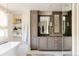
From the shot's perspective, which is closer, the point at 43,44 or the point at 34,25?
the point at 43,44

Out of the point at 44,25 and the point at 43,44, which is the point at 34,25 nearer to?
the point at 44,25

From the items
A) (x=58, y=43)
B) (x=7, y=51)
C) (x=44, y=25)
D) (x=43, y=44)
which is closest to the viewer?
(x=7, y=51)

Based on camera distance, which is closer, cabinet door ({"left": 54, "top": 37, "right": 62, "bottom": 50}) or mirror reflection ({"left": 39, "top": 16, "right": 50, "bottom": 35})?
cabinet door ({"left": 54, "top": 37, "right": 62, "bottom": 50})

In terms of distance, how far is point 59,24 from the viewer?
6812 millimetres

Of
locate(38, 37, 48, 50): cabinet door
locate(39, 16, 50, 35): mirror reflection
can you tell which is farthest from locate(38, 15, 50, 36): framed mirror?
locate(38, 37, 48, 50): cabinet door

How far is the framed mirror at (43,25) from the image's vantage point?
275 inches

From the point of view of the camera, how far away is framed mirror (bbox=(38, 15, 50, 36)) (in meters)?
6.98

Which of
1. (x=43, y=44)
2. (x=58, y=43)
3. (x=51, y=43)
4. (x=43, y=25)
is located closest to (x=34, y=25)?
(x=43, y=25)

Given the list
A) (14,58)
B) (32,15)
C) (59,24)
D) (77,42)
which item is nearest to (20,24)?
(32,15)

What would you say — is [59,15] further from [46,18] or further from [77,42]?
[77,42]

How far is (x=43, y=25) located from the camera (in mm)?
7090

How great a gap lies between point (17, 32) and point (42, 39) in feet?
7.40

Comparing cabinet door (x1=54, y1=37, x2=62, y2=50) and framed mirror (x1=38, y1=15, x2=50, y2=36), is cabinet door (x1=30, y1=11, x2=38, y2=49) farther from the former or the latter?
cabinet door (x1=54, y1=37, x2=62, y2=50)

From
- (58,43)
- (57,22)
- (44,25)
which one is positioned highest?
(57,22)
